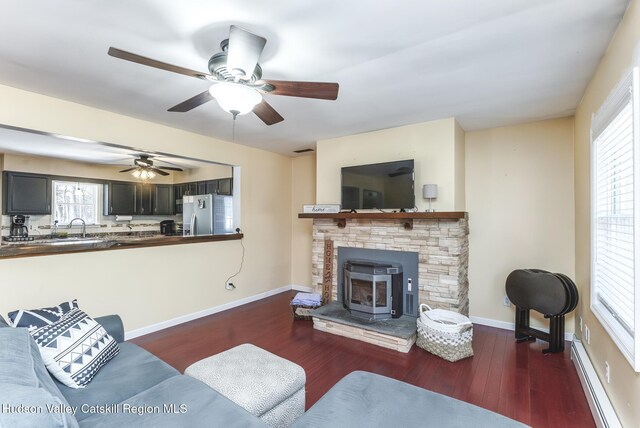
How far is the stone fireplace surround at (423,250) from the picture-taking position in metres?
3.25

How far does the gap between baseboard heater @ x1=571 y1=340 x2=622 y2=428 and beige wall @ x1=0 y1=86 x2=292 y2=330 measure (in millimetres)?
4012

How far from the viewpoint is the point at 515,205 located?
3568mm

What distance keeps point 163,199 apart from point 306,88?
445 centimetres

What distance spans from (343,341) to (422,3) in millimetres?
3060

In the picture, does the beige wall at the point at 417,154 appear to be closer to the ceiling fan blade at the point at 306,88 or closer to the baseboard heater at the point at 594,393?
the baseboard heater at the point at 594,393

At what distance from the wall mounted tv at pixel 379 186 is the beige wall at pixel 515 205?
0.97 meters

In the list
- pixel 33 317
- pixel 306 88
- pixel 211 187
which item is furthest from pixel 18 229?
pixel 306 88

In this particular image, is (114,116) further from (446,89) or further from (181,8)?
(446,89)

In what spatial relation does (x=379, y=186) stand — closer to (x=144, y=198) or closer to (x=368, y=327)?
(x=368, y=327)

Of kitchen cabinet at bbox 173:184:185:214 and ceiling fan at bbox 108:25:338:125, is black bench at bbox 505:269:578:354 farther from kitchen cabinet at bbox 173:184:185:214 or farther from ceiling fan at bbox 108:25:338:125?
kitchen cabinet at bbox 173:184:185:214

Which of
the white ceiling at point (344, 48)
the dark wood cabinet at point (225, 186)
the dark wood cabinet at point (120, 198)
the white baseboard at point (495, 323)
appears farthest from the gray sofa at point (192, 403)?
the dark wood cabinet at point (120, 198)

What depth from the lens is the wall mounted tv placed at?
11.6ft

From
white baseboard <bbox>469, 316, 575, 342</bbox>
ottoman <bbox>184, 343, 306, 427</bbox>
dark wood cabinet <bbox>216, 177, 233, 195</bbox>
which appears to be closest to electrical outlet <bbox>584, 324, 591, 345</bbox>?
white baseboard <bbox>469, 316, 575, 342</bbox>

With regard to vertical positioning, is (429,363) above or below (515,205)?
below
